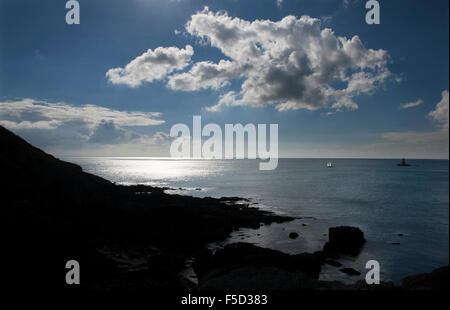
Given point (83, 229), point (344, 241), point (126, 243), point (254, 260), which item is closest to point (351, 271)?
point (344, 241)

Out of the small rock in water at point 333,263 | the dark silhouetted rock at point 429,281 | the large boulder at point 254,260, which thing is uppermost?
the dark silhouetted rock at point 429,281

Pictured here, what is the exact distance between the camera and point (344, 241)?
2803 cm

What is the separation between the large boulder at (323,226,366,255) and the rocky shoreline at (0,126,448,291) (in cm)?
11

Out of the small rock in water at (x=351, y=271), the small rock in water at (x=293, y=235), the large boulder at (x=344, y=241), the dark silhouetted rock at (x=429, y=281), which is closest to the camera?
the dark silhouetted rock at (x=429, y=281)

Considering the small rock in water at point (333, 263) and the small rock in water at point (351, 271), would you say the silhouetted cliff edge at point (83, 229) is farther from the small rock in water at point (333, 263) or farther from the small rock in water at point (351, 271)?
the small rock in water at point (351, 271)

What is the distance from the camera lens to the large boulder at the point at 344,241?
2723 cm

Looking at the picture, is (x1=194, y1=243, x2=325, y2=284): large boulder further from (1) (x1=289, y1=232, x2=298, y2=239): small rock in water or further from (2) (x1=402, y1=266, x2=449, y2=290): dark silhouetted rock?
(1) (x1=289, y1=232, x2=298, y2=239): small rock in water

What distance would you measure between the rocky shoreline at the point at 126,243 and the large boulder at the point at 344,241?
0.11 meters

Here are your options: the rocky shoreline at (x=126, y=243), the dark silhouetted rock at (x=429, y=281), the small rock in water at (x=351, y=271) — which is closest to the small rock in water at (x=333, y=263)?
the rocky shoreline at (x=126, y=243)

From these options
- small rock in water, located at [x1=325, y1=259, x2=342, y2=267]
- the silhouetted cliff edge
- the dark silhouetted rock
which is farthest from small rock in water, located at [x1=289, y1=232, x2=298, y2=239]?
the dark silhouetted rock

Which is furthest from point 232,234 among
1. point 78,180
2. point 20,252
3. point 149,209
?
point 20,252

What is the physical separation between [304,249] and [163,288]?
23.2m

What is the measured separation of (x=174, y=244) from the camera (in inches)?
995
